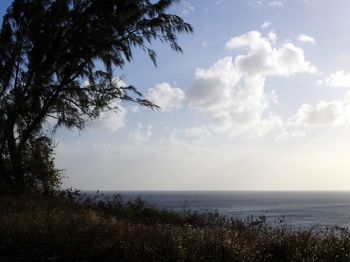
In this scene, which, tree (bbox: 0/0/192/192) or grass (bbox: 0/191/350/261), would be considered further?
tree (bbox: 0/0/192/192)

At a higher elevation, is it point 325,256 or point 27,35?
point 27,35

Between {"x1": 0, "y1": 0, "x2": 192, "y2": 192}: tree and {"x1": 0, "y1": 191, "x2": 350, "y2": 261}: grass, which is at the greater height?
{"x1": 0, "y1": 0, "x2": 192, "y2": 192}: tree

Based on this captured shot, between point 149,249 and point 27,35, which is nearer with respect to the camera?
point 149,249

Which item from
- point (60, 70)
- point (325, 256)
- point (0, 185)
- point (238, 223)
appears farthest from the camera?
point (60, 70)

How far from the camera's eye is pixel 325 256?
814 centimetres

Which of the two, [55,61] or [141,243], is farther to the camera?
[55,61]

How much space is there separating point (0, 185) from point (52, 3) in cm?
756

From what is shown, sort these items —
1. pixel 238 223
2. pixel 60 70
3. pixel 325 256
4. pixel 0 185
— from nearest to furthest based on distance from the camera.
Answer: pixel 325 256 → pixel 238 223 → pixel 0 185 → pixel 60 70

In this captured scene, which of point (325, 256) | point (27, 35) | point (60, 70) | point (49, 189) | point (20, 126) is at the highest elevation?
point (27, 35)

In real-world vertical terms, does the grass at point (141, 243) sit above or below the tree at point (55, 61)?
below

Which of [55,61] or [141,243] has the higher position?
[55,61]

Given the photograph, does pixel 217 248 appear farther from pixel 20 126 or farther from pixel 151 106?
pixel 20 126

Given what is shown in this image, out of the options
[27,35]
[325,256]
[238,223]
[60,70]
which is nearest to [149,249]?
[325,256]

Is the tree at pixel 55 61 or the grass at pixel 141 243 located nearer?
the grass at pixel 141 243
